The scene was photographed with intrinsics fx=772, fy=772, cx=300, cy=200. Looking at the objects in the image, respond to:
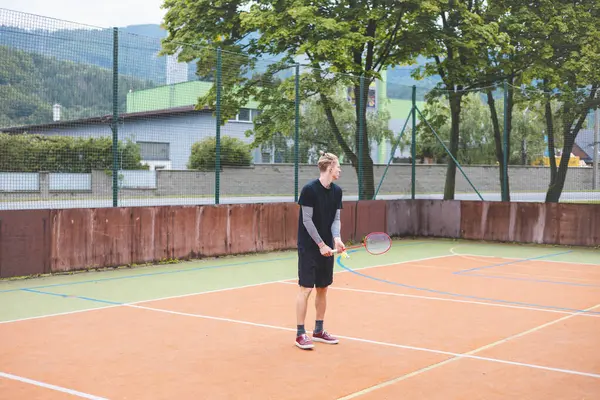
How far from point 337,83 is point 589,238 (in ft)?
25.4

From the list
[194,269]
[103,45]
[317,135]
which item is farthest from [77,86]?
[317,135]

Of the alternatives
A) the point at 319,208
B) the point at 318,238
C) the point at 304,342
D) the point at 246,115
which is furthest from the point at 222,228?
the point at 304,342

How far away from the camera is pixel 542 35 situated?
81.8 ft

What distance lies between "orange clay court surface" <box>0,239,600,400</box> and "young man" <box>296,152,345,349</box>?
39 cm

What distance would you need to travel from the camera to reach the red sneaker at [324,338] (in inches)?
321

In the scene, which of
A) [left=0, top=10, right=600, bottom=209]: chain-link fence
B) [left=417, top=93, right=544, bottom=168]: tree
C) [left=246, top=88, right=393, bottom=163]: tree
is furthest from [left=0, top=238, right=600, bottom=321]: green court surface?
[left=417, top=93, right=544, bottom=168]: tree

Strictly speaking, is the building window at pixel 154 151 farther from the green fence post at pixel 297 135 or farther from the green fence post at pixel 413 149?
the green fence post at pixel 413 149

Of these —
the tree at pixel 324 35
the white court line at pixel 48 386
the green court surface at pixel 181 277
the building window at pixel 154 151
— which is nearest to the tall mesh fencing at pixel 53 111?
the building window at pixel 154 151

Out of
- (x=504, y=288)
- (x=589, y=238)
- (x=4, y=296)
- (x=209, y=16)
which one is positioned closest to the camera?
(x=4, y=296)

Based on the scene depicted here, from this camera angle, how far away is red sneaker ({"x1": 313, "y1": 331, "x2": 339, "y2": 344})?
26.7 ft

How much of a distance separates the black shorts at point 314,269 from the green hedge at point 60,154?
6.68 meters

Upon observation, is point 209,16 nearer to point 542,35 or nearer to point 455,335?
point 542,35

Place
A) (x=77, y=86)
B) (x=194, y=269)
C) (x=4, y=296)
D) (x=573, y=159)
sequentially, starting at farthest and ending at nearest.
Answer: (x=573, y=159), (x=194, y=269), (x=77, y=86), (x=4, y=296)

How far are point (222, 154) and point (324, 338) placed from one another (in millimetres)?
9049
